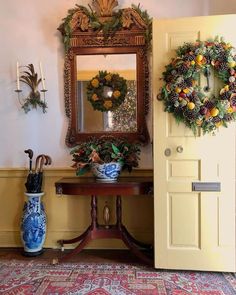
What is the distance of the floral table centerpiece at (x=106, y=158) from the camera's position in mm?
2928

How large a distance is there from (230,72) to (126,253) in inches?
79.5

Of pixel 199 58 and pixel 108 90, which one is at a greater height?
pixel 199 58

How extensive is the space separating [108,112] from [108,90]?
0.75 feet

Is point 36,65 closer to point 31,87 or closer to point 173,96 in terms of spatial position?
point 31,87

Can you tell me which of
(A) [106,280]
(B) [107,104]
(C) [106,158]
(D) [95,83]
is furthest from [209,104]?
(A) [106,280]

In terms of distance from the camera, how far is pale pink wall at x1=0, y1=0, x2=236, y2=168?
3393mm

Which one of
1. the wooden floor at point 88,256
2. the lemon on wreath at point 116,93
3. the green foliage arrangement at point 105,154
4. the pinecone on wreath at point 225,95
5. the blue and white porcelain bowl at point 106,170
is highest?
the lemon on wreath at point 116,93

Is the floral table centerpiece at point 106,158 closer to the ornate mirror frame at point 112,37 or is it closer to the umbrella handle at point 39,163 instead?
the ornate mirror frame at point 112,37

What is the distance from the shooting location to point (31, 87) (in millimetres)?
3385

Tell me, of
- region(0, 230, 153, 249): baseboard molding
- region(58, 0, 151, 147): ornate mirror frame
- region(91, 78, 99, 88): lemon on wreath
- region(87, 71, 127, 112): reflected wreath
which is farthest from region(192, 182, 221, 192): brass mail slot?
region(91, 78, 99, 88): lemon on wreath

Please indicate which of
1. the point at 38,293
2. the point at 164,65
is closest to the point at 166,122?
the point at 164,65

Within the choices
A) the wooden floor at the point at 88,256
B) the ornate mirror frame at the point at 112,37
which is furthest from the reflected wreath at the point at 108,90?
the wooden floor at the point at 88,256

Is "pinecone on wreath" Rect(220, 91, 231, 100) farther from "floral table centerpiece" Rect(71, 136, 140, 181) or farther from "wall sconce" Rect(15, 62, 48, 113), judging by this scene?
"wall sconce" Rect(15, 62, 48, 113)

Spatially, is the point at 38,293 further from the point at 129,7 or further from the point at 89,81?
the point at 129,7
